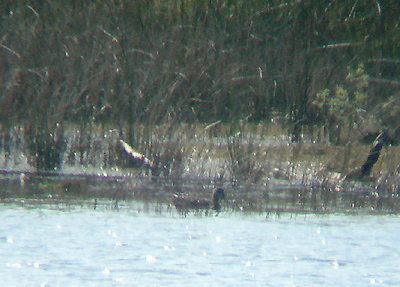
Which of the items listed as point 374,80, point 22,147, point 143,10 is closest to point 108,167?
point 22,147

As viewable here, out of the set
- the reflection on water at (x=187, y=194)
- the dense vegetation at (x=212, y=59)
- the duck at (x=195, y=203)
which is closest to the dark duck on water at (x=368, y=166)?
the reflection on water at (x=187, y=194)

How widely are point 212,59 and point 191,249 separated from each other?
13.6 m

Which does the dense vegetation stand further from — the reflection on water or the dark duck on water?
the reflection on water

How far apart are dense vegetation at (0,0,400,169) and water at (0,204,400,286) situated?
7552 millimetres

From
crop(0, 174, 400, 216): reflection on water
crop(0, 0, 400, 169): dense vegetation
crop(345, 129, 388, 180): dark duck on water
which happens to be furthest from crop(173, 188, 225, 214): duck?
crop(0, 0, 400, 169): dense vegetation

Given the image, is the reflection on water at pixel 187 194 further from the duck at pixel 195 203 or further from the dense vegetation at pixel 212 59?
the dense vegetation at pixel 212 59

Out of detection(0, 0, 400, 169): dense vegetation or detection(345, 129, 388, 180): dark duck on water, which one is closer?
detection(345, 129, 388, 180): dark duck on water

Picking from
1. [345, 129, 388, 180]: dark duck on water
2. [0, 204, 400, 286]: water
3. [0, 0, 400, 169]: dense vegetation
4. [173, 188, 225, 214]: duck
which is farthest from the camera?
[0, 0, 400, 169]: dense vegetation

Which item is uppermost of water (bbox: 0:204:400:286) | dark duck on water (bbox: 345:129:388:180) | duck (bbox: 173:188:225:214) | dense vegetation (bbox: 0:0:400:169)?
dense vegetation (bbox: 0:0:400:169)

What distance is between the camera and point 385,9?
23766 mm

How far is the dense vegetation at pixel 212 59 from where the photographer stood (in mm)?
21328

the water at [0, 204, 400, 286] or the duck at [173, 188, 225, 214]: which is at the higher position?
the duck at [173, 188, 225, 214]

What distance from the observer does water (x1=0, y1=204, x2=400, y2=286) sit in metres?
9.20

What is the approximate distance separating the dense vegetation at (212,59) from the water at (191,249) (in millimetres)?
7552
